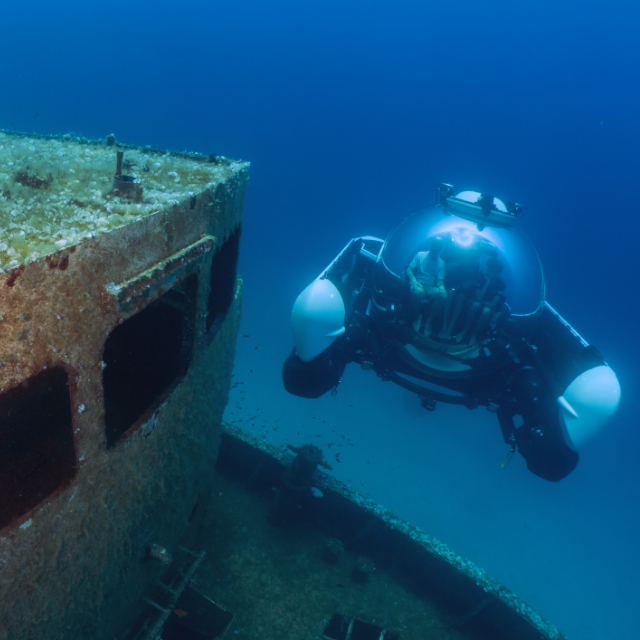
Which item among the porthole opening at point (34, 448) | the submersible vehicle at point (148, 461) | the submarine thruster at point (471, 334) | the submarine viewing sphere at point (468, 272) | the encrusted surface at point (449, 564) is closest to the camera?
the submersible vehicle at point (148, 461)

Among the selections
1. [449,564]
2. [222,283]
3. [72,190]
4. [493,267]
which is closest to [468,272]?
[493,267]

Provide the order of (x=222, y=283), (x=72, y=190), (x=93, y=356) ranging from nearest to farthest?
(x=93, y=356), (x=72, y=190), (x=222, y=283)

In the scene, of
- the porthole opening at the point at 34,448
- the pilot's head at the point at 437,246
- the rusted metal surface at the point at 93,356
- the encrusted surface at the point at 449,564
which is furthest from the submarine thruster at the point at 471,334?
the encrusted surface at the point at 449,564

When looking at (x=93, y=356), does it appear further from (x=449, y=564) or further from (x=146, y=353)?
(x=449, y=564)

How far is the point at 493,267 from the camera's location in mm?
4488

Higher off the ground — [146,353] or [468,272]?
[468,272]

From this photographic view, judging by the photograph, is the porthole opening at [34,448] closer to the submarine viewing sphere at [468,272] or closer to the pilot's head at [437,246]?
the submarine viewing sphere at [468,272]

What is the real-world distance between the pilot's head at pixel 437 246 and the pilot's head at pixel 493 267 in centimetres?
55

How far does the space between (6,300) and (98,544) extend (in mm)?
2090

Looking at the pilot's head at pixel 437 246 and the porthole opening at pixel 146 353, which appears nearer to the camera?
the porthole opening at pixel 146 353

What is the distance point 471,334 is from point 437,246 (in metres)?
1.08

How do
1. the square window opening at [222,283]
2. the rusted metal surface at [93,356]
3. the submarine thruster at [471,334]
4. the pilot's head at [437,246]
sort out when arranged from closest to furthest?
the rusted metal surface at [93,356]
the square window opening at [222,283]
the submarine thruster at [471,334]
the pilot's head at [437,246]

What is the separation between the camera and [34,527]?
1.89 meters

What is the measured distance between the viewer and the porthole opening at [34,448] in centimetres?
181
